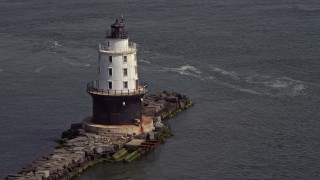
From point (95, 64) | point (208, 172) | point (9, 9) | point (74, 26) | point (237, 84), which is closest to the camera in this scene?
point (208, 172)

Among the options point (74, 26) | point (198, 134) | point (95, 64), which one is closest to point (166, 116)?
point (198, 134)

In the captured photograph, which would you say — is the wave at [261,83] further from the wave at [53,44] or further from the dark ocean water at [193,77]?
the wave at [53,44]

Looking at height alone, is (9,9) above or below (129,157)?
above

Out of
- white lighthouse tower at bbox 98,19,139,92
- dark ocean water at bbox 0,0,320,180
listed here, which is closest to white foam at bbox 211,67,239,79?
dark ocean water at bbox 0,0,320,180

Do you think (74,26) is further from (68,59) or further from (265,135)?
(265,135)

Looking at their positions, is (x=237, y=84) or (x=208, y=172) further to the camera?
(x=237, y=84)

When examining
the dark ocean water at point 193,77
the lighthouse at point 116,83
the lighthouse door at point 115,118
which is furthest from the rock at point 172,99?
the lighthouse door at point 115,118

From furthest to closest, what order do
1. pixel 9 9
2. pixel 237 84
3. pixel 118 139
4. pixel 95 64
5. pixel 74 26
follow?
pixel 9 9
pixel 74 26
pixel 95 64
pixel 237 84
pixel 118 139

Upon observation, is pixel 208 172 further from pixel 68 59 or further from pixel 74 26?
pixel 74 26
